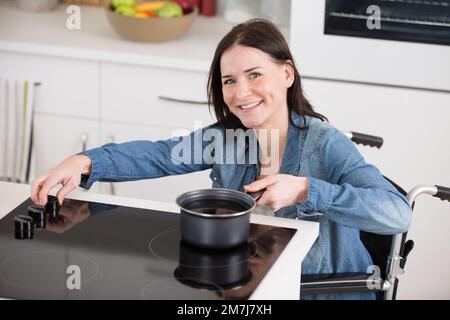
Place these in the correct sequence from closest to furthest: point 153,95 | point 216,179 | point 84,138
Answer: point 216,179, point 153,95, point 84,138

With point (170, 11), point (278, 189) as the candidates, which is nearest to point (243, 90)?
point (278, 189)

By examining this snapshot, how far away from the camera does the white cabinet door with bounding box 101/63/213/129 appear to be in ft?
10.2

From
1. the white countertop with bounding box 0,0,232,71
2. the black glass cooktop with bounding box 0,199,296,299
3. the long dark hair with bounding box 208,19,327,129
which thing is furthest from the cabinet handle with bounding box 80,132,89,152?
the black glass cooktop with bounding box 0,199,296,299

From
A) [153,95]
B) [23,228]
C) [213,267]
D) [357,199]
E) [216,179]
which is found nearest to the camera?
[213,267]

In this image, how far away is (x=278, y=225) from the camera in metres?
1.87

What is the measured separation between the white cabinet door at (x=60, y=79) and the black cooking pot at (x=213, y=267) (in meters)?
1.57

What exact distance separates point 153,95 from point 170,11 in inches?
12.5

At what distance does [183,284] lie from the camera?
1600 millimetres

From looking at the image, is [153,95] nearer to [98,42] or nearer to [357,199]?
[98,42]

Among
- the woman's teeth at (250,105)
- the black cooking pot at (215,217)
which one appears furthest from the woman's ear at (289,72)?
the black cooking pot at (215,217)

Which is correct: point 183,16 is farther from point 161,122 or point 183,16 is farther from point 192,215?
point 192,215

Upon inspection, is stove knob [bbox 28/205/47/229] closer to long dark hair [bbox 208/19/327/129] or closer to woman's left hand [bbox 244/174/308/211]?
woman's left hand [bbox 244/174/308/211]

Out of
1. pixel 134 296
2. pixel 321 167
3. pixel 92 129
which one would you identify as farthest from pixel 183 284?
pixel 92 129

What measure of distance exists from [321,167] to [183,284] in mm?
587
